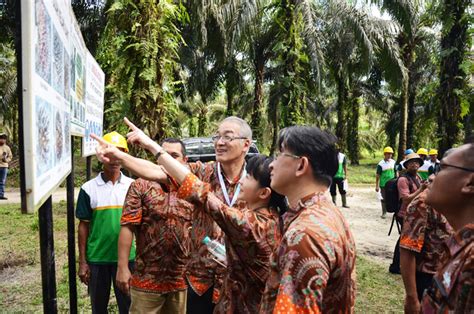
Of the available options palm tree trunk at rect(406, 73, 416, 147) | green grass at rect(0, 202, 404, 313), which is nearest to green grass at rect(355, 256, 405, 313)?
green grass at rect(0, 202, 404, 313)

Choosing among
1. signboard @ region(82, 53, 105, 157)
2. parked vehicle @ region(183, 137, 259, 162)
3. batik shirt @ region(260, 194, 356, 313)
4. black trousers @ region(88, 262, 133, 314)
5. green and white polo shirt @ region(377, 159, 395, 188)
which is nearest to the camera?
batik shirt @ region(260, 194, 356, 313)

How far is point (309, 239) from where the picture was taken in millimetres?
1296

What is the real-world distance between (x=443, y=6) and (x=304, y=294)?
5.60 metres

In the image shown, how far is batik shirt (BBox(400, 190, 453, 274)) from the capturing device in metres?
2.69

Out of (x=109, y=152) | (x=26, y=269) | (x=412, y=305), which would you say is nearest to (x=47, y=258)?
(x=109, y=152)

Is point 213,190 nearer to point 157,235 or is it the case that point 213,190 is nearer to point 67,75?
point 157,235

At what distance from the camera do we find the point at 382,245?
24.2ft

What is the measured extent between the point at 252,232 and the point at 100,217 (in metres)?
1.86

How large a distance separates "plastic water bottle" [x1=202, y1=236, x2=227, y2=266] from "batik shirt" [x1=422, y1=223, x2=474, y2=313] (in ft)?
3.43

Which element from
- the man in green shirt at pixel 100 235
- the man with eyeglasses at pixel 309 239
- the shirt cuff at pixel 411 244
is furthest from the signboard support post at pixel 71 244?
the shirt cuff at pixel 411 244

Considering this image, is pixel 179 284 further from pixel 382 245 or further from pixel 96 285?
pixel 382 245

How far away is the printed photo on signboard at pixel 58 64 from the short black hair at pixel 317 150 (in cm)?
98

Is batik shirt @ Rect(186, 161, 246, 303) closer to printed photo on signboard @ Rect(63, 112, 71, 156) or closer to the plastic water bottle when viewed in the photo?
the plastic water bottle

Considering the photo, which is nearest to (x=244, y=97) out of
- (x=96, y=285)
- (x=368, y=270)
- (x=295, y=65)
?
(x=295, y=65)
